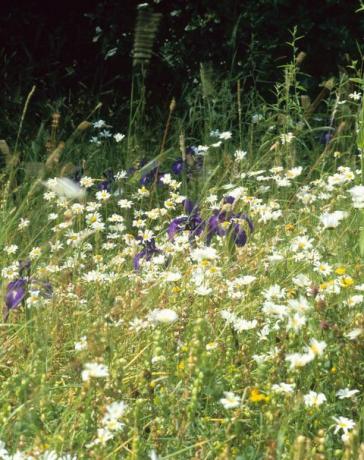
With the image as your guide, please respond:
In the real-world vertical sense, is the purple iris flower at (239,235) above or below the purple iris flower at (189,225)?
above

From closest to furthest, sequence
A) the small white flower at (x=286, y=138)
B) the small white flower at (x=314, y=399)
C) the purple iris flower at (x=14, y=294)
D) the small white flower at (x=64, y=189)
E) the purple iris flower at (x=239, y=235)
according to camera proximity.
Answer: the small white flower at (x=314, y=399)
the purple iris flower at (x=14, y=294)
the purple iris flower at (x=239, y=235)
the small white flower at (x=64, y=189)
the small white flower at (x=286, y=138)

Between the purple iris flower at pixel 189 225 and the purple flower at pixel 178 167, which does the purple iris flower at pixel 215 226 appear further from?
the purple flower at pixel 178 167

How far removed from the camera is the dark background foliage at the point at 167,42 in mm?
5078

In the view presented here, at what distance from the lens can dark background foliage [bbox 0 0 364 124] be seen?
508 centimetres

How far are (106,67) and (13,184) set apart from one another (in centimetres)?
204

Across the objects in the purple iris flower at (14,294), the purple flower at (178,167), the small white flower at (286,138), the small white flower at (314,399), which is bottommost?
the purple flower at (178,167)

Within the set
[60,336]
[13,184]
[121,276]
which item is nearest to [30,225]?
[13,184]

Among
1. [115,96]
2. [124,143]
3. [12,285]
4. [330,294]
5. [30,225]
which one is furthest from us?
[115,96]

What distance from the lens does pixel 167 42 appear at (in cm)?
551

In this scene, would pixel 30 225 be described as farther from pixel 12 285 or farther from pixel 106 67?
pixel 106 67

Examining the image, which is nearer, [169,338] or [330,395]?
[330,395]

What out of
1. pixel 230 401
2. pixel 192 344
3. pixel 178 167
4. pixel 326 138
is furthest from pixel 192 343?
pixel 326 138

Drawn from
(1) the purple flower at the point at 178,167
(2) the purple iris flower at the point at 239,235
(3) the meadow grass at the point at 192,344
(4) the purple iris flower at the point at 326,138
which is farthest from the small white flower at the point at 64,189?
(4) the purple iris flower at the point at 326,138

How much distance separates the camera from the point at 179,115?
529cm
